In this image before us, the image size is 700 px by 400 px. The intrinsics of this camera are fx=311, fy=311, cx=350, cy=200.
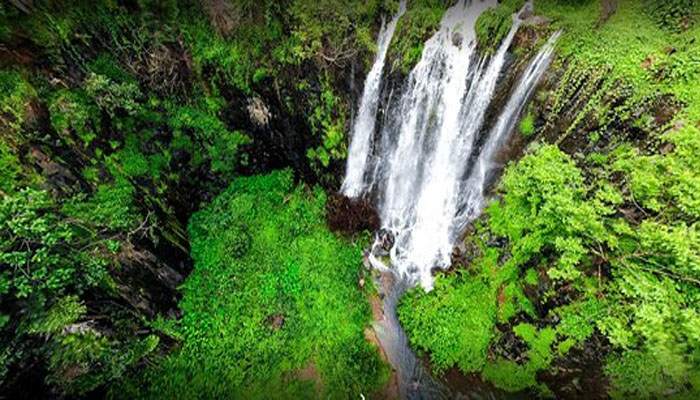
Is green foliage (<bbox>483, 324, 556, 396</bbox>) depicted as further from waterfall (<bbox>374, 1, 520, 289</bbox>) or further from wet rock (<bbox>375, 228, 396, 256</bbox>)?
wet rock (<bbox>375, 228, 396, 256</bbox>)

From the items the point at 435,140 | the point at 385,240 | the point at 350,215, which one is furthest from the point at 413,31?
the point at 385,240

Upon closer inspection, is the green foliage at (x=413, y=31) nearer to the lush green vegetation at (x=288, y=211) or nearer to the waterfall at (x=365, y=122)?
the lush green vegetation at (x=288, y=211)

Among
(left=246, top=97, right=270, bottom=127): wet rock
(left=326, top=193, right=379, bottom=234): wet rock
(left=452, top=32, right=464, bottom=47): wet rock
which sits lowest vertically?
(left=326, top=193, right=379, bottom=234): wet rock

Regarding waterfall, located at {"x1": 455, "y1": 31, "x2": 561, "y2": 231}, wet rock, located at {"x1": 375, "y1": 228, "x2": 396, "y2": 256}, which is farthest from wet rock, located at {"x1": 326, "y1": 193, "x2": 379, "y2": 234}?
waterfall, located at {"x1": 455, "y1": 31, "x2": 561, "y2": 231}

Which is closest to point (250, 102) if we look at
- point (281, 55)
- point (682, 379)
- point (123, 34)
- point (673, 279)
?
point (281, 55)

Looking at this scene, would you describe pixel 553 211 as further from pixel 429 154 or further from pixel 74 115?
pixel 74 115

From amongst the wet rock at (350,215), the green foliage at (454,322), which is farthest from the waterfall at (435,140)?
the green foliage at (454,322)

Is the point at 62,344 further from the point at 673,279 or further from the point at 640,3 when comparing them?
the point at 640,3
